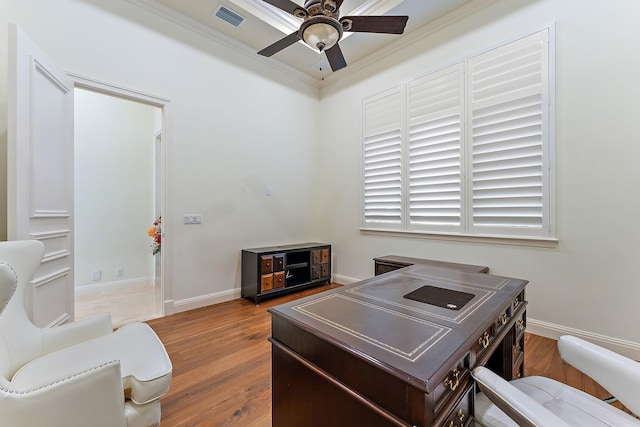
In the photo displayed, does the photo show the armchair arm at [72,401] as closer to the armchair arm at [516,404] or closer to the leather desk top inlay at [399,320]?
the leather desk top inlay at [399,320]

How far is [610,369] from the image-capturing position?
1.02 meters

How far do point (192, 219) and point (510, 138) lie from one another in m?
3.55

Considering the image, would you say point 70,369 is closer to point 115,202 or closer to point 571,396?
point 571,396

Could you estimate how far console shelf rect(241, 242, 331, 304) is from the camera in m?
3.46

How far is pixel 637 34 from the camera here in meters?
2.12

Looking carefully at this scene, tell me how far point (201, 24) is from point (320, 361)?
3.86 metres

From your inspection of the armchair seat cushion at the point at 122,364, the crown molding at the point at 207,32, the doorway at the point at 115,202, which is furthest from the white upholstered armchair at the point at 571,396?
the crown molding at the point at 207,32

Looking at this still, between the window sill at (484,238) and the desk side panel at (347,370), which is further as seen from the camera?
the window sill at (484,238)

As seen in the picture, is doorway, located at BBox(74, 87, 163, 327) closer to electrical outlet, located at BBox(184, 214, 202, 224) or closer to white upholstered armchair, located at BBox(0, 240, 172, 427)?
electrical outlet, located at BBox(184, 214, 202, 224)

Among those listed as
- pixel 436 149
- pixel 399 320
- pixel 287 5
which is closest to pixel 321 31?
pixel 287 5

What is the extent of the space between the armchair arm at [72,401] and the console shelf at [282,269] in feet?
7.60

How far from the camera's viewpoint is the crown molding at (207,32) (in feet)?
9.59

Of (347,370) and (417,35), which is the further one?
(417,35)

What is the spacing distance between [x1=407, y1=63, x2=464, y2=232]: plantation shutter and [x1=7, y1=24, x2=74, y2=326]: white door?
3.51 metres
